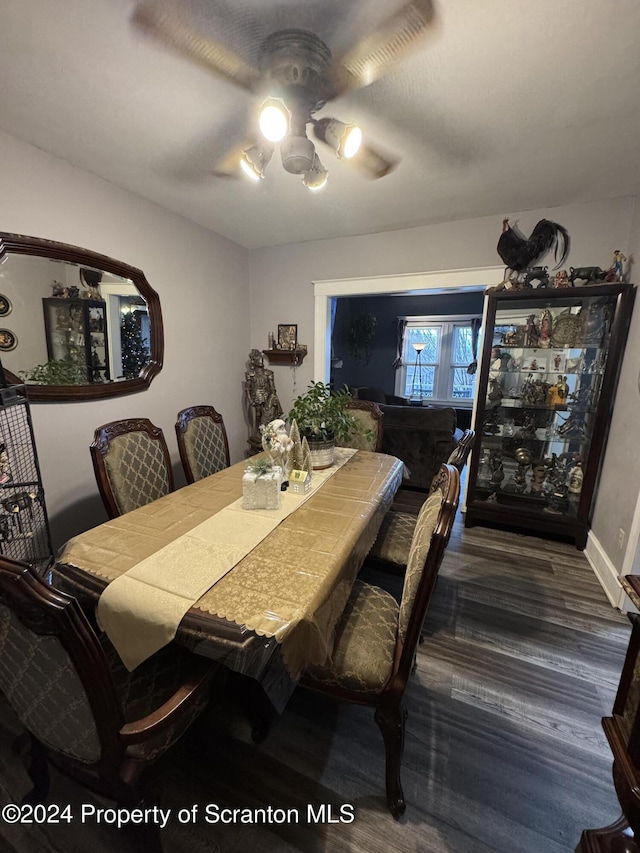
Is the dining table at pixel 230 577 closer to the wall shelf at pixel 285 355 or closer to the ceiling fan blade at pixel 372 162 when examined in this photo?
the ceiling fan blade at pixel 372 162

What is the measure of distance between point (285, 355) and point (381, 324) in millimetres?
4043

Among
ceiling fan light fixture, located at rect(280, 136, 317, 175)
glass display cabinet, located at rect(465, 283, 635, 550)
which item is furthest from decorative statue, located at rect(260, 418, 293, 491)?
glass display cabinet, located at rect(465, 283, 635, 550)

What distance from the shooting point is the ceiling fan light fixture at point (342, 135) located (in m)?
1.30

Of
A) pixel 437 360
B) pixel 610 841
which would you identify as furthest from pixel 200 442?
pixel 437 360

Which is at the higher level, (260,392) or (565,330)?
(565,330)

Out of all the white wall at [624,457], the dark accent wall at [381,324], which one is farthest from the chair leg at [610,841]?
the dark accent wall at [381,324]

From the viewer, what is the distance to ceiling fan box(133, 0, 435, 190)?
3.56ft

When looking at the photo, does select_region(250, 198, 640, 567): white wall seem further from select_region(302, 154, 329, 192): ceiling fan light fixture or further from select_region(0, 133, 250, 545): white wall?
select_region(302, 154, 329, 192): ceiling fan light fixture

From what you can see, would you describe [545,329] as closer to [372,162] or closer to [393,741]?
[372,162]

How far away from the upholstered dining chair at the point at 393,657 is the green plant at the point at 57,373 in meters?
2.03

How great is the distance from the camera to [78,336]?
2.08 m

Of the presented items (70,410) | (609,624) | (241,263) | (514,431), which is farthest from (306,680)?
(241,263)

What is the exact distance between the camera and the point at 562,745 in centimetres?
130

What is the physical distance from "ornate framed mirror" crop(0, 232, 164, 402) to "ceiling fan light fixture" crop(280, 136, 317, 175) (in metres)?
1.43
